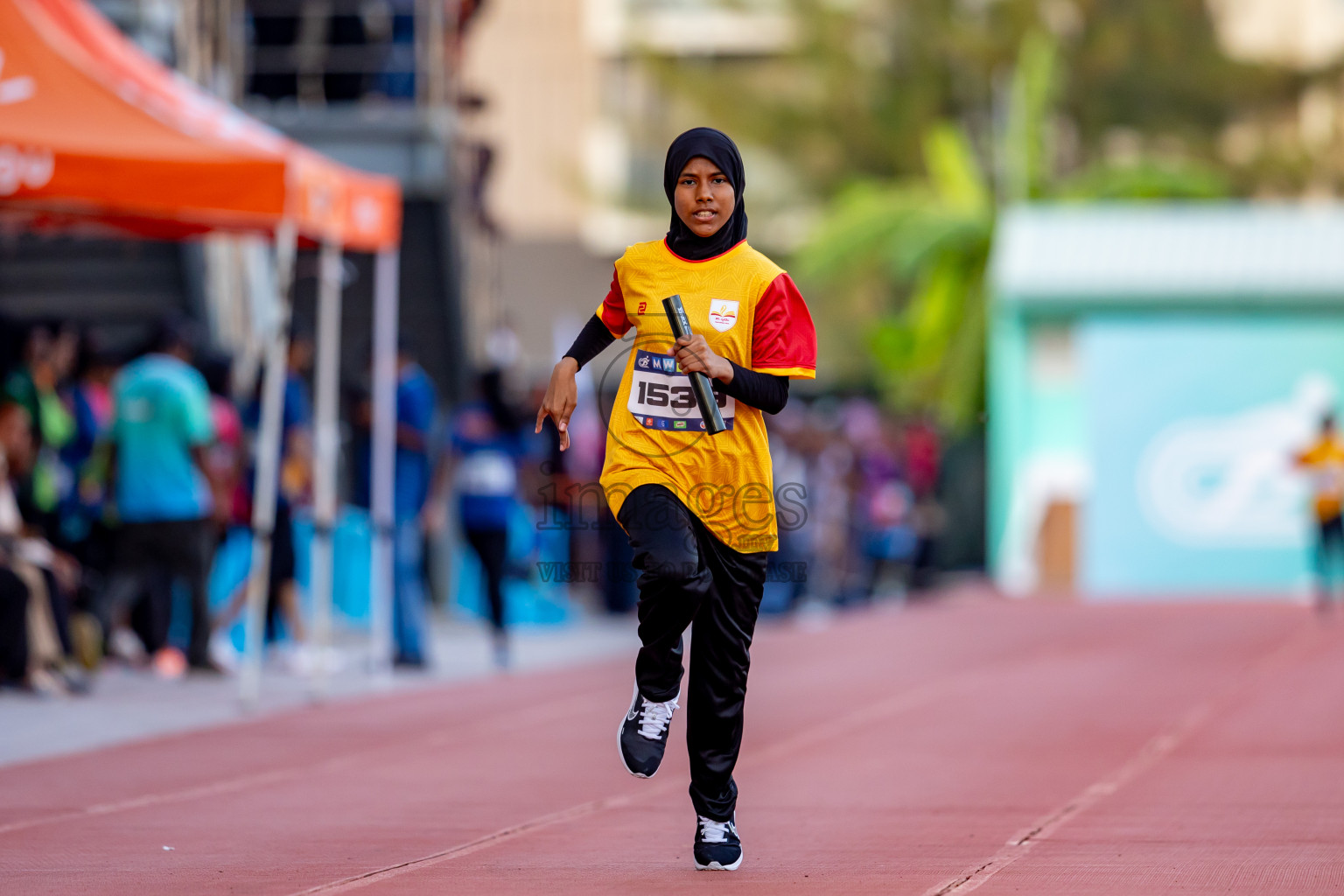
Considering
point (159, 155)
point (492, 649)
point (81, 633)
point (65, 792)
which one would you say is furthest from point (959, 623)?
point (65, 792)

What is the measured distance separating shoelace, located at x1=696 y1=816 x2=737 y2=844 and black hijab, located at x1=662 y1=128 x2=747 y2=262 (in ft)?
5.07

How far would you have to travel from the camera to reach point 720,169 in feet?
19.4

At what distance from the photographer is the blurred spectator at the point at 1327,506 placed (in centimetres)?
2116

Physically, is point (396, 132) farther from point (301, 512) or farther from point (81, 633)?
point (81, 633)

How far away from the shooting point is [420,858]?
6461 mm

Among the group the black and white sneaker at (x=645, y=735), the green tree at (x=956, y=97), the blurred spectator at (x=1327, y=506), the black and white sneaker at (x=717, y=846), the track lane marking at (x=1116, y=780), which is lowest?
the blurred spectator at (x=1327, y=506)

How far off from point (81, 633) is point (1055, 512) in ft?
53.1

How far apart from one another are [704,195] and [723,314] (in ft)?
1.06

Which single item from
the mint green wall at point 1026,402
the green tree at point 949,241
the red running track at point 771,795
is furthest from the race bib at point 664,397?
the green tree at point 949,241

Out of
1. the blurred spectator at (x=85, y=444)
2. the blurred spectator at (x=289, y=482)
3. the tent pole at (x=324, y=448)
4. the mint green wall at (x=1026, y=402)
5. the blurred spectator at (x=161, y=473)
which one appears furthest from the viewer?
the mint green wall at (x=1026, y=402)

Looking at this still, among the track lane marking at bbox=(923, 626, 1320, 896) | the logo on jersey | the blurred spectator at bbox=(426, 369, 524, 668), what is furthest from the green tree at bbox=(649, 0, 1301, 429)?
the logo on jersey

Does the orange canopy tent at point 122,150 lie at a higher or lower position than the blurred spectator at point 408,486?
higher

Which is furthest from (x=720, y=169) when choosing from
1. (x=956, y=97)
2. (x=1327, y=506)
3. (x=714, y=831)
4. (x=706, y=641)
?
(x=956, y=97)

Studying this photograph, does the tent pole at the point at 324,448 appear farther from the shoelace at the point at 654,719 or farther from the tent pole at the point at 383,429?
the shoelace at the point at 654,719
